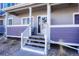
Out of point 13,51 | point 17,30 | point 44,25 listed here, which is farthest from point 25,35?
point 13,51

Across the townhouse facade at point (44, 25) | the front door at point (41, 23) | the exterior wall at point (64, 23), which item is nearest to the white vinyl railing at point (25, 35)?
the townhouse facade at point (44, 25)

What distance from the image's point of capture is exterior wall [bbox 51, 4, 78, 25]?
10.7 feet

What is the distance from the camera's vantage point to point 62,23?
11.0 ft

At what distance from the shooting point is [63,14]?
3.41 meters

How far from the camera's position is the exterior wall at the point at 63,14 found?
3.26 m

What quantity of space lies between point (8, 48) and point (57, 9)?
1354 millimetres

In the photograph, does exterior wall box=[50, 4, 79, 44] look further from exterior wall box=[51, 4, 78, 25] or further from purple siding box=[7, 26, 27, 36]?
purple siding box=[7, 26, 27, 36]

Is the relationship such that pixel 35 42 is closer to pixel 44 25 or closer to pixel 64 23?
pixel 44 25

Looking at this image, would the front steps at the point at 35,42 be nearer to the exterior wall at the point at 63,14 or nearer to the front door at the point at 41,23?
the front door at the point at 41,23

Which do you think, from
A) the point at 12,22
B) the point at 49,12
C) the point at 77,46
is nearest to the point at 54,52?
Result: the point at 77,46

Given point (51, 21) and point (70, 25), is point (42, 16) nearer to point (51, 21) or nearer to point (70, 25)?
point (51, 21)

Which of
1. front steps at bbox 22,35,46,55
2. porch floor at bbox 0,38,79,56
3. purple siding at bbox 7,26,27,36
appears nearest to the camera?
porch floor at bbox 0,38,79,56

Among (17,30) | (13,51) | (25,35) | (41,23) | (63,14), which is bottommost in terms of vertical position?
(13,51)

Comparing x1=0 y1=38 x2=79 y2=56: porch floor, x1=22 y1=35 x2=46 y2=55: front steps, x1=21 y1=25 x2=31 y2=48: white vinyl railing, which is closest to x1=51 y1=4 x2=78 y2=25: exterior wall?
x1=22 y1=35 x2=46 y2=55: front steps
